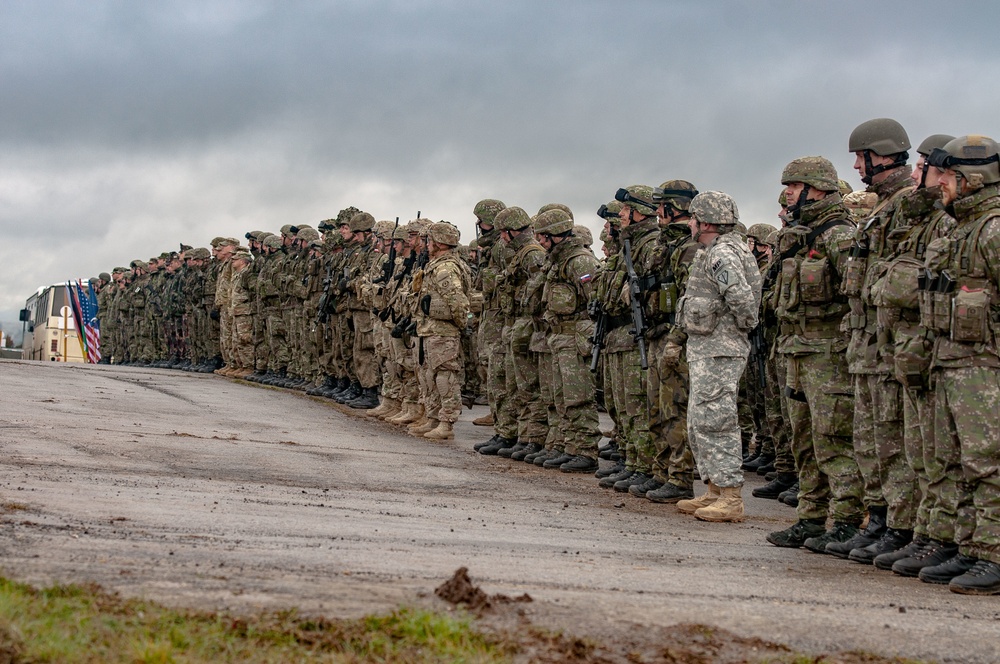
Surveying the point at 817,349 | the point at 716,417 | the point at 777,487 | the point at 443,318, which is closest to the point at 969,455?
the point at 817,349

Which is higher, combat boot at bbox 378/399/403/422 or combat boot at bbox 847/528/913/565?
combat boot at bbox 378/399/403/422

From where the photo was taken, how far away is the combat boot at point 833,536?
7426 millimetres

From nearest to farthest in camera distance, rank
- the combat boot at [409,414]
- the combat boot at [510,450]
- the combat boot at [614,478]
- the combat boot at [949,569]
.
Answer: the combat boot at [949,569], the combat boot at [614,478], the combat boot at [510,450], the combat boot at [409,414]

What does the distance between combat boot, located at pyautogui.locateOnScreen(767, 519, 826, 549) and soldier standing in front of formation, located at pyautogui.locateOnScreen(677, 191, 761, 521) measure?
997 mm

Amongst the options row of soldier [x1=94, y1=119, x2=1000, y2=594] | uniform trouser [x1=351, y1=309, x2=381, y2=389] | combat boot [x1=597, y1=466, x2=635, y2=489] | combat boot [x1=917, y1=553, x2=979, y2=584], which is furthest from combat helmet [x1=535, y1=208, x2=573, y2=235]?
uniform trouser [x1=351, y1=309, x2=381, y2=389]

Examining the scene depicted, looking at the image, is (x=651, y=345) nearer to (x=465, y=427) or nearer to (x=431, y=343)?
(x=431, y=343)

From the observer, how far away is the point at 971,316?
6.05 metres

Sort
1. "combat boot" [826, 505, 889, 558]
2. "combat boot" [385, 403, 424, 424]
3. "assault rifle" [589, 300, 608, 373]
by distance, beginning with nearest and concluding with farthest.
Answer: "combat boot" [826, 505, 889, 558] → "assault rifle" [589, 300, 608, 373] → "combat boot" [385, 403, 424, 424]

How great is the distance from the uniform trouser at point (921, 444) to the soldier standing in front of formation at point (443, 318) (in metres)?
7.91

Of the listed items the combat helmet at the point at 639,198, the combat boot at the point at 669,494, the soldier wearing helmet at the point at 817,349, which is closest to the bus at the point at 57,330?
the combat helmet at the point at 639,198

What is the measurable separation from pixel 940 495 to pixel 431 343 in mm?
8318

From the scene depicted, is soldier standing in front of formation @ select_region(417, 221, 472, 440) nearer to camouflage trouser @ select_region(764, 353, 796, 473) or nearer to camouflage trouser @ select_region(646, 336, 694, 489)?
camouflage trouser @ select_region(764, 353, 796, 473)

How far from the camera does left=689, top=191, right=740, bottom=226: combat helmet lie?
8.83 m

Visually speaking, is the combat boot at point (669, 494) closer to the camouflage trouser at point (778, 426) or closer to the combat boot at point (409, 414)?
the camouflage trouser at point (778, 426)
